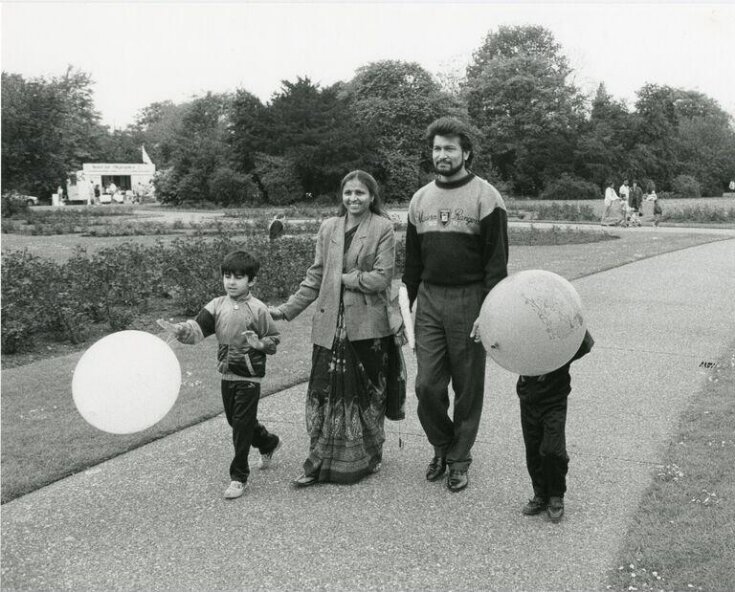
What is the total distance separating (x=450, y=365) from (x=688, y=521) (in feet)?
4.77

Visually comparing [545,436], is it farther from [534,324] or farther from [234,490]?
[234,490]

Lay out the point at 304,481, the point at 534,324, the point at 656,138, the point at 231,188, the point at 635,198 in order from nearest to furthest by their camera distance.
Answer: the point at 534,324 < the point at 304,481 < the point at 635,198 < the point at 231,188 < the point at 656,138

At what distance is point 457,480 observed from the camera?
4180 millimetres

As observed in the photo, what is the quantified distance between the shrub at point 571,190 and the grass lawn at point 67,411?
44.6 meters

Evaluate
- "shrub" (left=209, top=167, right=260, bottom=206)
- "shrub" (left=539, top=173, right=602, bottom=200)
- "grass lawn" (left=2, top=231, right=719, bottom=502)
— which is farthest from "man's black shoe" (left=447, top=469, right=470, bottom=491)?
"shrub" (left=539, top=173, right=602, bottom=200)

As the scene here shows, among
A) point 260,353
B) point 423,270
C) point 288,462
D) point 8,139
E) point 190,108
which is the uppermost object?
point 190,108

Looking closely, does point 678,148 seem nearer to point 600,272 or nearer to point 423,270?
point 600,272

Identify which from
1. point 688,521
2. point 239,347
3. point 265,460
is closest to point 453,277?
point 239,347

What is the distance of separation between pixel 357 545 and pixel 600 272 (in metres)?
11.5

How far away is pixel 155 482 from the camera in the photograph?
429cm

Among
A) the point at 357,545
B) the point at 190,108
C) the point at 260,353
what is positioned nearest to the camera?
the point at 357,545

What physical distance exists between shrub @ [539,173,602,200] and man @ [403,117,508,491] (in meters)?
48.9

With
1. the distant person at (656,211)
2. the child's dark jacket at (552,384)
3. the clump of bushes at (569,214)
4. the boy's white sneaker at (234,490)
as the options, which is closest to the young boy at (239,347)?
the boy's white sneaker at (234,490)

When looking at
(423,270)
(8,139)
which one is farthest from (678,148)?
(423,270)
